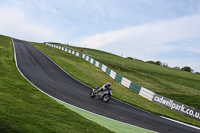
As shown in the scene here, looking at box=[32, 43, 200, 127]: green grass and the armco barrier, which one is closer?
box=[32, 43, 200, 127]: green grass

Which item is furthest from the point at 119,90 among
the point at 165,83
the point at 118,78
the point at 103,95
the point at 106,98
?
the point at 165,83

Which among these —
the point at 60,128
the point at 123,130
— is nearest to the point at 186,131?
the point at 123,130

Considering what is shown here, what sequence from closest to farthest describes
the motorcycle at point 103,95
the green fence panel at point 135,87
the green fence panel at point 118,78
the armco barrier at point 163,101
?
the motorcycle at point 103,95 < the armco barrier at point 163,101 < the green fence panel at point 135,87 < the green fence panel at point 118,78

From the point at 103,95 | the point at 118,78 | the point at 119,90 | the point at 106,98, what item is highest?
the point at 118,78

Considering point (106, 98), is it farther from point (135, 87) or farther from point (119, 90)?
point (135, 87)

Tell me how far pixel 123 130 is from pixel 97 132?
2.61 meters

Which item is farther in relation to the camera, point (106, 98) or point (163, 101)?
point (163, 101)

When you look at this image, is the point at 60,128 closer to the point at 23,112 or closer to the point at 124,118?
the point at 23,112

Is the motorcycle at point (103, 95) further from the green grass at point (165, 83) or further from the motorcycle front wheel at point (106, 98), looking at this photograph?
the green grass at point (165, 83)

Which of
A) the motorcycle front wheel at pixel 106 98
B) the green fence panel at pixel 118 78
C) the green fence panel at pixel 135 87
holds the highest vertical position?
the green fence panel at pixel 118 78

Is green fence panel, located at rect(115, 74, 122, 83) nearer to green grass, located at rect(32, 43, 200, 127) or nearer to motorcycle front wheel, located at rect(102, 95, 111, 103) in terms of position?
green grass, located at rect(32, 43, 200, 127)

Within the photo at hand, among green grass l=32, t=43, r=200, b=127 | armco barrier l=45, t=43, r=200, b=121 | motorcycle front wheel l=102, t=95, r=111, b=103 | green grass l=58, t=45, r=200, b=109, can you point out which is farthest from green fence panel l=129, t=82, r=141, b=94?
motorcycle front wheel l=102, t=95, r=111, b=103

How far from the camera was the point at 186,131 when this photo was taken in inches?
500

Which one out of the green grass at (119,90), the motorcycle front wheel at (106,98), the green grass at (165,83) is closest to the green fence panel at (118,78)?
the green grass at (119,90)
